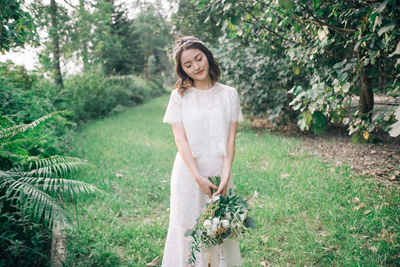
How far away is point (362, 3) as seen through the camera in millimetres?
2404

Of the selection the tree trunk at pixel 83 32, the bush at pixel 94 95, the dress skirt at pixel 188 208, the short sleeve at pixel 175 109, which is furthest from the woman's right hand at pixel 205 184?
the tree trunk at pixel 83 32

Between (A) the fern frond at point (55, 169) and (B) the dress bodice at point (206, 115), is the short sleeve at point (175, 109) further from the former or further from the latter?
(A) the fern frond at point (55, 169)

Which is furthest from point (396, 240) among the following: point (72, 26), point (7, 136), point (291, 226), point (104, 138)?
point (72, 26)

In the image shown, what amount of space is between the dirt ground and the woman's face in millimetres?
2906

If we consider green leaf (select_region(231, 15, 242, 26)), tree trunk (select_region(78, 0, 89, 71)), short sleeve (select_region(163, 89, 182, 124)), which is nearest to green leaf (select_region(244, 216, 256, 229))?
short sleeve (select_region(163, 89, 182, 124))

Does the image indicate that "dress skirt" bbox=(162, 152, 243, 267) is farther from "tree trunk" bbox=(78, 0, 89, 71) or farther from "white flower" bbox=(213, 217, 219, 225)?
"tree trunk" bbox=(78, 0, 89, 71)

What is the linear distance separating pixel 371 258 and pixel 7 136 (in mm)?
3762

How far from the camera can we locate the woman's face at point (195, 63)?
6.75ft

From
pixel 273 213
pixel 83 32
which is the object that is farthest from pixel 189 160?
pixel 83 32

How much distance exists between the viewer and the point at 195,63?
2.05m

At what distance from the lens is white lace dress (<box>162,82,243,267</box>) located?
2102mm

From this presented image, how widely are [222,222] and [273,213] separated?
6.45ft

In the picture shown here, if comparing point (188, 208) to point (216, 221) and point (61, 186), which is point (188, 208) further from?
point (61, 186)

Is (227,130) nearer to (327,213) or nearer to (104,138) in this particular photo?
(327,213)
